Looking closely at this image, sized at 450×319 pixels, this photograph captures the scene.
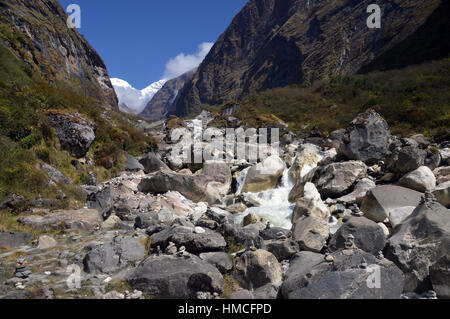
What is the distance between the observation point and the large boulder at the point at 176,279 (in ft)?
15.9

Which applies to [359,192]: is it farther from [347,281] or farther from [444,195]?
[347,281]

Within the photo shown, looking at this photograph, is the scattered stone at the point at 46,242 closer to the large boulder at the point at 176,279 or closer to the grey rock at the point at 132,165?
the large boulder at the point at 176,279

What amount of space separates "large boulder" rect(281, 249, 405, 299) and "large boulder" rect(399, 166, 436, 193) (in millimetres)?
5193

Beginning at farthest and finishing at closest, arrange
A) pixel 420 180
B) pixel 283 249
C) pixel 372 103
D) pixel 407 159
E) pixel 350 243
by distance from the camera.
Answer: pixel 372 103 < pixel 407 159 < pixel 420 180 < pixel 283 249 < pixel 350 243

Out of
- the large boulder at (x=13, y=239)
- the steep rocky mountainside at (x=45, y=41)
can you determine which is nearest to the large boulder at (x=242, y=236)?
the large boulder at (x=13, y=239)

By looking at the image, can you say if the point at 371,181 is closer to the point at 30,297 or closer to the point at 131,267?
the point at 131,267

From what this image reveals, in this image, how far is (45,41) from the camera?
48.6 m

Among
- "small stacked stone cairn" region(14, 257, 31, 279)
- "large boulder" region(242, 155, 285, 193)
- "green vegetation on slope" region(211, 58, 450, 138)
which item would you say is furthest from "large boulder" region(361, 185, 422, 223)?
"small stacked stone cairn" region(14, 257, 31, 279)

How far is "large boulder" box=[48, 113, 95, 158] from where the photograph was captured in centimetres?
1201

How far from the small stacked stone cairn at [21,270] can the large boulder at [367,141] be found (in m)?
12.0

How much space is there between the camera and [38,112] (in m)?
11.5

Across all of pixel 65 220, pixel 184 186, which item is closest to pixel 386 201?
pixel 184 186

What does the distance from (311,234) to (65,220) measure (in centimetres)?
692
